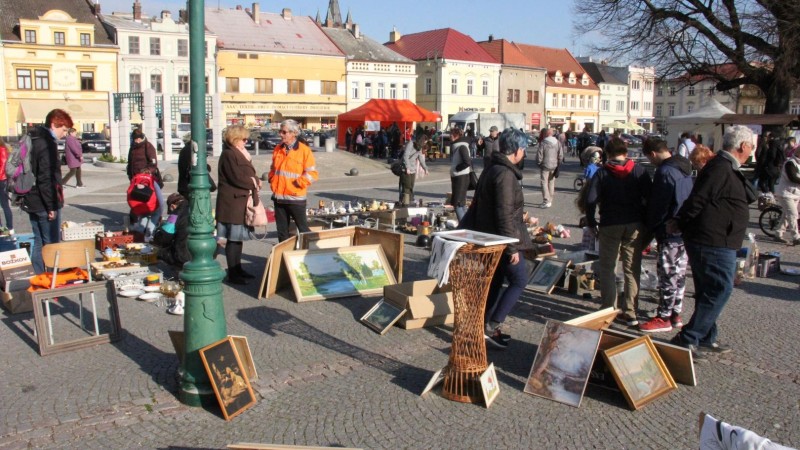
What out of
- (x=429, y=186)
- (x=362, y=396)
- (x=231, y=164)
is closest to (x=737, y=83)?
(x=429, y=186)

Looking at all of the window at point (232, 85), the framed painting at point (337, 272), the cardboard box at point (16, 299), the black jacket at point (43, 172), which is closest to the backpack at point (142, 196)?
the black jacket at point (43, 172)

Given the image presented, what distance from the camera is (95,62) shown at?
175 ft

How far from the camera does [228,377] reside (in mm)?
4672

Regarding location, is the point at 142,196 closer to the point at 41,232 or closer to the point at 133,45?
the point at 41,232

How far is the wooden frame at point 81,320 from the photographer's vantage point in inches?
222

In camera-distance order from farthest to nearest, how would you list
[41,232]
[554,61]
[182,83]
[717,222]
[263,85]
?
[554,61], [263,85], [182,83], [41,232], [717,222]

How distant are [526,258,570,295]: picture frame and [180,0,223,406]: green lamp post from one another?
13.5 feet

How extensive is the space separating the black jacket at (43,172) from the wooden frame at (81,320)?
1878 mm

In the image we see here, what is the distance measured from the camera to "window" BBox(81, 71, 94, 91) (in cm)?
5325

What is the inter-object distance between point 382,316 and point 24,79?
5369 centimetres

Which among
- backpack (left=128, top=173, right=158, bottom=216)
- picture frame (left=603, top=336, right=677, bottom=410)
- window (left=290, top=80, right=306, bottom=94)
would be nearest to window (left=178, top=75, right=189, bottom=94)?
window (left=290, top=80, right=306, bottom=94)

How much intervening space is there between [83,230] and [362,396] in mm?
7203

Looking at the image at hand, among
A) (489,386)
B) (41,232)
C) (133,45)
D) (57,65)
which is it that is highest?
(133,45)

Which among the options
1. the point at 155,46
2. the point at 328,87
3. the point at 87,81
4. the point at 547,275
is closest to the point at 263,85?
the point at 328,87
